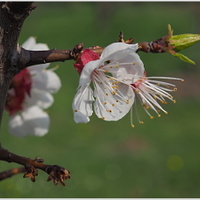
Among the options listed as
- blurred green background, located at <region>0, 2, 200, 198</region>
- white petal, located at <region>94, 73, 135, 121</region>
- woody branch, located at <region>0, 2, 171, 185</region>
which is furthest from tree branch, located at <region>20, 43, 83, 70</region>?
blurred green background, located at <region>0, 2, 200, 198</region>

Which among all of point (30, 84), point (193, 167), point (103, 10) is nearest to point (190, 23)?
point (103, 10)

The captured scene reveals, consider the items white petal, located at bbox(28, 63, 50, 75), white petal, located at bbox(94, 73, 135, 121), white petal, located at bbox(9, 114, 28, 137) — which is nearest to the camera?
white petal, located at bbox(94, 73, 135, 121)

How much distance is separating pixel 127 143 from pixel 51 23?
22.6 ft

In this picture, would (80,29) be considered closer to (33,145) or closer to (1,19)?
(33,145)

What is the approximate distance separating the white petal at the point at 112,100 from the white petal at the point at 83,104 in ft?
0.06

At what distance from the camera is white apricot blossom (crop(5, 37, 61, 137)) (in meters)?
1.12

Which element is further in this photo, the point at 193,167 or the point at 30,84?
the point at 193,167

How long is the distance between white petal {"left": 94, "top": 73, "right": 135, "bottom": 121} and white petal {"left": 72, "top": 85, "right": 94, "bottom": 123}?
0.06ft

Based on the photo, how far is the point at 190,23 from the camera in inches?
448

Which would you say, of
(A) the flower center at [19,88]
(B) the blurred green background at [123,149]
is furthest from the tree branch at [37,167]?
(B) the blurred green background at [123,149]

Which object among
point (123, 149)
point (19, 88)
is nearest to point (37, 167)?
point (19, 88)

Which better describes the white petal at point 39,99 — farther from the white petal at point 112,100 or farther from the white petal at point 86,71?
the white petal at point 86,71

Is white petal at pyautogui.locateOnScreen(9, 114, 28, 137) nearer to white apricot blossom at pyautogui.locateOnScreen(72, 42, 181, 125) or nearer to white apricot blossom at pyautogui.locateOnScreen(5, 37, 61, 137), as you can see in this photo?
white apricot blossom at pyautogui.locateOnScreen(5, 37, 61, 137)

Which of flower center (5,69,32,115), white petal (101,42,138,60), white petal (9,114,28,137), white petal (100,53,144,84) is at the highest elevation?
white petal (101,42,138,60)
